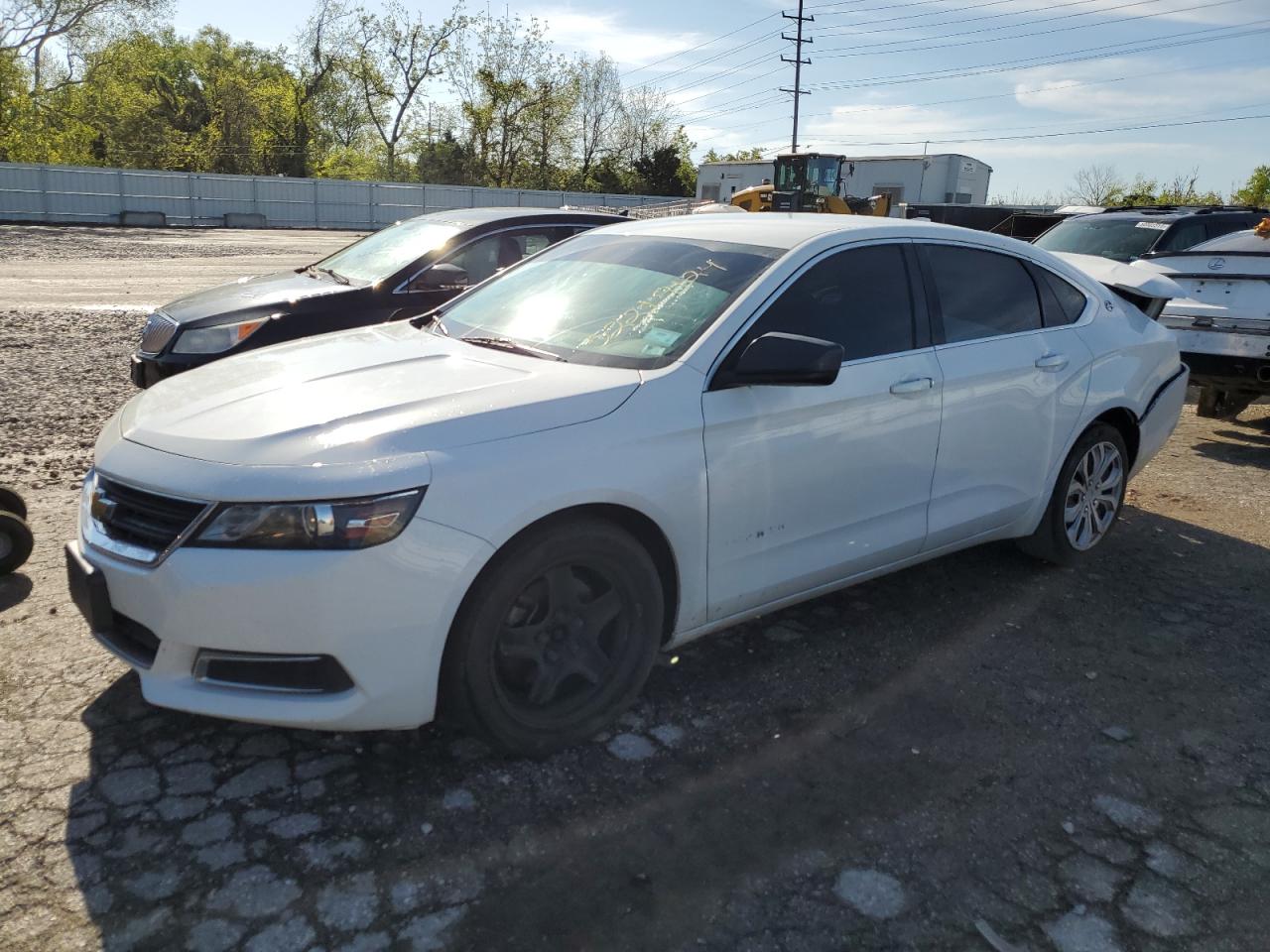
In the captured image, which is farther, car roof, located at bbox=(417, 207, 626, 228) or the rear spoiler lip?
car roof, located at bbox=(417, 207, 626, 228)

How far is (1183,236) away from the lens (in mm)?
10484

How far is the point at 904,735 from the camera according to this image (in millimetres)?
3273

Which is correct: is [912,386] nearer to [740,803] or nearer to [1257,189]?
[740,803]

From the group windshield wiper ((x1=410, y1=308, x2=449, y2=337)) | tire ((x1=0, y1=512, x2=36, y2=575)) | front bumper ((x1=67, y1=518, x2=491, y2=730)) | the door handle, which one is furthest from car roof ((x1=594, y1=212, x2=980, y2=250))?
tire ((x1=0, y1=512, x2=36, y2=575))

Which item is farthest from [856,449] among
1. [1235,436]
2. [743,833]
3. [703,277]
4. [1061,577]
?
[1235,436]

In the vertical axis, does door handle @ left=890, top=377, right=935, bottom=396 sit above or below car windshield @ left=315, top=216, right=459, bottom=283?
below

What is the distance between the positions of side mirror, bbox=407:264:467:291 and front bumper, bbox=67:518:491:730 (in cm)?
422

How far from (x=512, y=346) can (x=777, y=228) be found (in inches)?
46.1

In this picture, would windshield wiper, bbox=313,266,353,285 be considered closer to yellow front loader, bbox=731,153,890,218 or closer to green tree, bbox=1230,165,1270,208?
yellow front loader, bbox=731,153,890,218

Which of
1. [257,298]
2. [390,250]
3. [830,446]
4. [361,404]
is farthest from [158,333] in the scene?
[830,446]

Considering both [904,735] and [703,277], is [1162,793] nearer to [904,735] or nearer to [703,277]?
[904,735]

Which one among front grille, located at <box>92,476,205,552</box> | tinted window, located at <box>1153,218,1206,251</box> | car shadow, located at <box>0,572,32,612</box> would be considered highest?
tinted window, located at <box>1153,218,1206,251</box>

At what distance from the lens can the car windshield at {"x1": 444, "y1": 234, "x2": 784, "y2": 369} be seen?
3375mm

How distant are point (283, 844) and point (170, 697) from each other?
1.68 ft
